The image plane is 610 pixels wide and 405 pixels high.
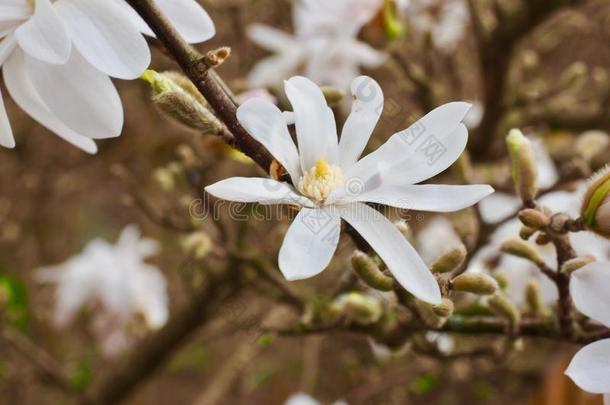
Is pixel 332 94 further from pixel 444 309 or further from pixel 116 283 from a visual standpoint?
pixel 116 283

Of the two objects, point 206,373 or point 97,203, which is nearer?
point 206,373

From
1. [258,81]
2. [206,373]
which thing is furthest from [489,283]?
[206,373]

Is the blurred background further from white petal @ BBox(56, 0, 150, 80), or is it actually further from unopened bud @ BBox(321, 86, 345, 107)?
white petal @ BBox(56, 0, 150, 80)

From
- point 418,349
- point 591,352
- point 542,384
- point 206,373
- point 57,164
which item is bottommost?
point 206,373

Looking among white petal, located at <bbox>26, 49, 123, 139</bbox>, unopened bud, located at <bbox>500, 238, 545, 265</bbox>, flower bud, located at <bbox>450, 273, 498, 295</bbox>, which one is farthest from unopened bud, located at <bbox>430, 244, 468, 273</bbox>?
white petal, located at <bbox>26, 49, 123, 139</bbox>

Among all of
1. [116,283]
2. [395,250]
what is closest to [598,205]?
[395,250]

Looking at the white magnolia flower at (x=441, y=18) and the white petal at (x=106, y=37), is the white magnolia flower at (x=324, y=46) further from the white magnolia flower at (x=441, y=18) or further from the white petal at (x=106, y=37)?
the white petal at (x=106, y=37)

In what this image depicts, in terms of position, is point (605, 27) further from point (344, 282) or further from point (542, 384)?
point (344, 282)

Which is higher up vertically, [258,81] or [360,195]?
[360,195]
